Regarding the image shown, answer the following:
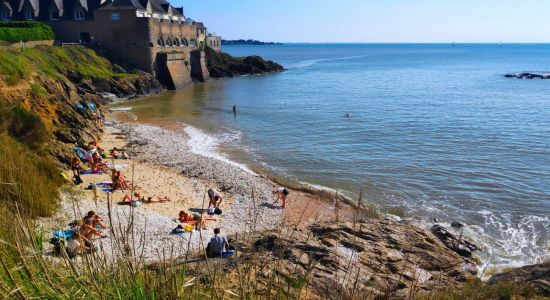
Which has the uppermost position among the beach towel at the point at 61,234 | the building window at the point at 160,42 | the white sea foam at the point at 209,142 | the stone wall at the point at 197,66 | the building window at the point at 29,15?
the building window at the point at 29,15

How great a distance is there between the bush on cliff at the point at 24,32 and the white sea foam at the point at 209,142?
21.6 m

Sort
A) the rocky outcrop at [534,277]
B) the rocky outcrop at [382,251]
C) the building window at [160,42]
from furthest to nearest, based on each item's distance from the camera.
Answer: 1. the building window at [160,42]
2. the rocky outcrop at [382,251]
3. the rocky outcrop at [534,277]

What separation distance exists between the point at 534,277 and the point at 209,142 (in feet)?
68.4

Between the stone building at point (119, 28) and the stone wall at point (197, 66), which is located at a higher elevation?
the stone building at point (119, 28)

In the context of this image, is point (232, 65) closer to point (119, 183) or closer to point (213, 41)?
point (213, 41)

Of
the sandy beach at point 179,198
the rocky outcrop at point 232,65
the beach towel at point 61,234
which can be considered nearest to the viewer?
the beach towel at point 61,234

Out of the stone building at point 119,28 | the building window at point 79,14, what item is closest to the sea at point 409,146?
the stone building at point 119,28

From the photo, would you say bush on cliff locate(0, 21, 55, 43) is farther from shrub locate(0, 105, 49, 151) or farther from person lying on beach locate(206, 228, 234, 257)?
person lying on beach locate(206, 228, 234, 257)

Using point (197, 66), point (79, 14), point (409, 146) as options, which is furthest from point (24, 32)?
point (409, 146)

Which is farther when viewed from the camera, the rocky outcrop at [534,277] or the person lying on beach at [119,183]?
the person lying on beach at [119,183]

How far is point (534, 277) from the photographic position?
9055 millimetres

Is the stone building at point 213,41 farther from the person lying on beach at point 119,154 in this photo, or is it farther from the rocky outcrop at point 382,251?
the rocky outcrop at point 382,251

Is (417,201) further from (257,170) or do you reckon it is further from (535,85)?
(535,85)

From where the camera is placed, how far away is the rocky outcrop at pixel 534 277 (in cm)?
818
